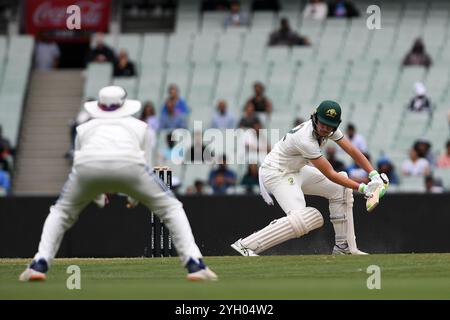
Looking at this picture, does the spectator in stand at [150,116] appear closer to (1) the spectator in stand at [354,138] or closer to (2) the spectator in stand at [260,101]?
(2) the spectator in stand at [260,101]

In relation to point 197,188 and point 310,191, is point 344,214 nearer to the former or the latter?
point 310,191

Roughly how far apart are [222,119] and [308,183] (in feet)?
28.3

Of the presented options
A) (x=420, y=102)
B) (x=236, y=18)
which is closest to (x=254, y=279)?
(x=420, y=102)

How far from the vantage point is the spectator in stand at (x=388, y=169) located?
24.5 m

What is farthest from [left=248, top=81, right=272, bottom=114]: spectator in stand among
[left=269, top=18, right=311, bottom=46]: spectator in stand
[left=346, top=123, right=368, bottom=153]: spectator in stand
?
[left=269, top=18, right=311, bottom=46]: spectator in stand

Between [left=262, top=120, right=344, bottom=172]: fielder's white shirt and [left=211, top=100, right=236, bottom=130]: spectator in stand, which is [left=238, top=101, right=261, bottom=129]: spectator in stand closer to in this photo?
[left=211, top=100, right=236, bottom=130]: spectator in stand

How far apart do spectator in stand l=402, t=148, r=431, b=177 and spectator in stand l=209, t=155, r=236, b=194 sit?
299 cm

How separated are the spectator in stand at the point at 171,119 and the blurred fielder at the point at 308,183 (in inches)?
343

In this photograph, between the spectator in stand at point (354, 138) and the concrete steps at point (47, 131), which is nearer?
the spectator in stand at point (354, 138)

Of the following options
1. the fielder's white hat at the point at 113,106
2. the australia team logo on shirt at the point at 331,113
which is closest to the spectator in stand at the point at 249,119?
the australia team logo on shirt at the point at 331,113

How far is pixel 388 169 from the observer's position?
966 inches

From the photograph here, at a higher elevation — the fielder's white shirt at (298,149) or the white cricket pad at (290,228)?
the fielder's white shirt at (298,149)
